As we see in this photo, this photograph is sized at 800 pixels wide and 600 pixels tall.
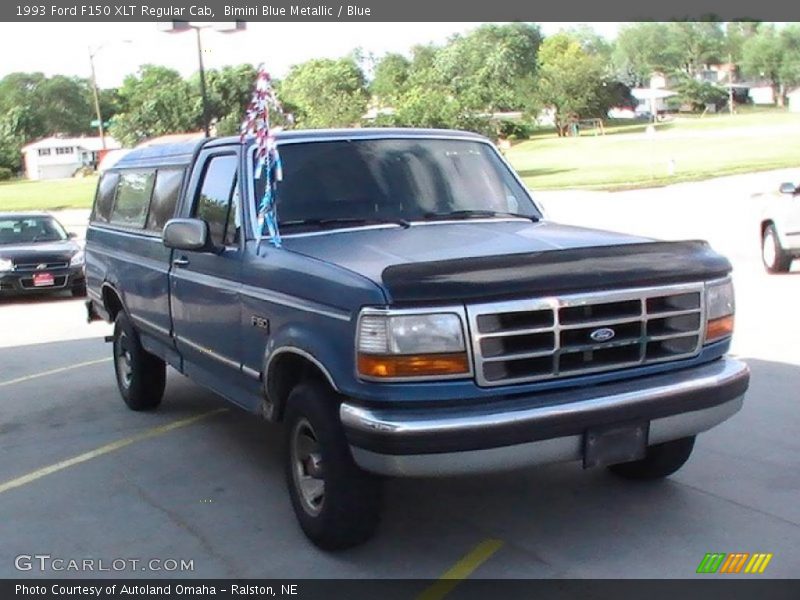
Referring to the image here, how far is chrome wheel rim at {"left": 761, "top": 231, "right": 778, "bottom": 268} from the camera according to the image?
42.7 feet

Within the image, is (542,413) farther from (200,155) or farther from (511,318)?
(200,155)

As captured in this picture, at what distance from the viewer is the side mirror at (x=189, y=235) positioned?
17.7ft

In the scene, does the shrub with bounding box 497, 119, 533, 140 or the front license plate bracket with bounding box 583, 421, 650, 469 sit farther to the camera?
the shrub with bounding box 497, 119, 533, 140

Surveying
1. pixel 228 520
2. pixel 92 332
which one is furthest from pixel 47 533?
pixel 92 332

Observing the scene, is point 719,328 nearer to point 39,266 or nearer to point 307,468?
point 307,468

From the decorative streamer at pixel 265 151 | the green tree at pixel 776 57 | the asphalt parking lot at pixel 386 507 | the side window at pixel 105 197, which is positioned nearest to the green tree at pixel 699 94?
the green tree at pixel 776 57

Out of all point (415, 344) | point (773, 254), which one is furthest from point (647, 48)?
point (415, 344)

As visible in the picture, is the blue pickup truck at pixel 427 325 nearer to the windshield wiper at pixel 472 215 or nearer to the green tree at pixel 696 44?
the windshield wiper at pixel 472 215

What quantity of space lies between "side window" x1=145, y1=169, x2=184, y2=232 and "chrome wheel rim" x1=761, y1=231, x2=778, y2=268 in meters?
8.82

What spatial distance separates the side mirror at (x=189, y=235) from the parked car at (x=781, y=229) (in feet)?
29.7

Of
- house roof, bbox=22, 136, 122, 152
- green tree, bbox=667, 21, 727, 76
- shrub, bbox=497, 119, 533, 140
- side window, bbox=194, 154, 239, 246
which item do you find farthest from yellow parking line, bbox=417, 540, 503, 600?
green tree, bbox=667, 21, 727, 76

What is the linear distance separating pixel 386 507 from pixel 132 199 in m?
3.65

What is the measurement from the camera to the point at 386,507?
17.2 feet

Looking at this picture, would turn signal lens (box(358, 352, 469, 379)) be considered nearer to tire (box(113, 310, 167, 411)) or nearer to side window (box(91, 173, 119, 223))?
tire (box(113, 310, 167, 411))
